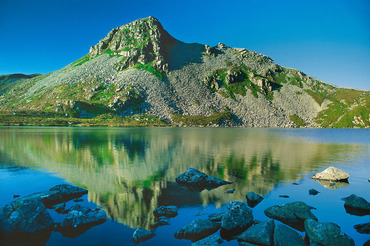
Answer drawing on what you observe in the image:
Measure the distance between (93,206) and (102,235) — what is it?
15.7ft

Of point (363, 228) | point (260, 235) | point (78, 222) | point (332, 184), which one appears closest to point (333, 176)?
point (332, 184)

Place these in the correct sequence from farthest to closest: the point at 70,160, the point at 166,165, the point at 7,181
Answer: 1. the point at 70,160
2. the point at 166,165
3. the point at 7,181

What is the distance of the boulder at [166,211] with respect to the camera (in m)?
15.4

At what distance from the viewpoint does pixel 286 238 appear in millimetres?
11938

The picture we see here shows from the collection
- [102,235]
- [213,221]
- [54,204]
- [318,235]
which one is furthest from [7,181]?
[318,235]

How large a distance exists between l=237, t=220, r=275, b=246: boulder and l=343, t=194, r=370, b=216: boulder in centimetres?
911

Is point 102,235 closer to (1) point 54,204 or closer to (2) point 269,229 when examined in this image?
(1) point 54,204

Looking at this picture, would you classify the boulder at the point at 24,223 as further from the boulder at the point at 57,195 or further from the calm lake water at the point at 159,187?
the boulder at the point at 57,195

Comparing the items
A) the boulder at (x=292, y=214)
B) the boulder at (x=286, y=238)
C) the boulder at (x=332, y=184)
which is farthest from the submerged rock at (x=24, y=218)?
the boulder at (x=332, y=184)

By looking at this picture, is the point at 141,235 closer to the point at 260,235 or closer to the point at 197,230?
the point at 197,230

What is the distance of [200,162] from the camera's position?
35156 mm

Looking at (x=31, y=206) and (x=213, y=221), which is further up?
(x=31, y=206)

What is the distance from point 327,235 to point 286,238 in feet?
7.49

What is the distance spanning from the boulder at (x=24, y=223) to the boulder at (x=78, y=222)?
85cm
